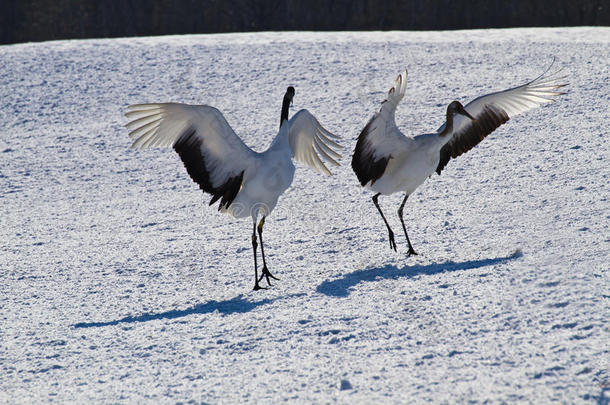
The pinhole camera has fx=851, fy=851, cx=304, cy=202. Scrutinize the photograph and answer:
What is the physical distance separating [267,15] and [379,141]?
56.7 ft

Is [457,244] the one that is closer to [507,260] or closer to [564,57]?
[507,260]

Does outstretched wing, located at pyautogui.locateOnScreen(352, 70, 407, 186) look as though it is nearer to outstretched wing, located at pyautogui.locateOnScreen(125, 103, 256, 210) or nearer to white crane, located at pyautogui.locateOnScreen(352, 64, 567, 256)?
white crane, located at pyautogui.locateOnScreen(352, 64, 567, 256)

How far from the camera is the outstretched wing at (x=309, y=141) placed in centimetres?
709

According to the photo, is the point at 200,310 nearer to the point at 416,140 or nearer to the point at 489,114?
the point at 416,140

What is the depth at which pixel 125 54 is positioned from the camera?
46.9ft

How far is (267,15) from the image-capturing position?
23.1 metres

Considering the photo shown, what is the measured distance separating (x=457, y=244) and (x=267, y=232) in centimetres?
198

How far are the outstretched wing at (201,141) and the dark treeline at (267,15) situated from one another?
667 inches

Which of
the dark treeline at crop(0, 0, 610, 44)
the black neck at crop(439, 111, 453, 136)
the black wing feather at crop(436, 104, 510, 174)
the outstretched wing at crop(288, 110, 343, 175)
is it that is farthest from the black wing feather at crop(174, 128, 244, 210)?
the dark treeline at crop(0, 0, 610, 44)

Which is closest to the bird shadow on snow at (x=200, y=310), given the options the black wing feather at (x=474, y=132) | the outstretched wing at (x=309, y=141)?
the outstretched wing at (x=309, y=141)

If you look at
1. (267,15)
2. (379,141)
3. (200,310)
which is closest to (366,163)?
(379,141)

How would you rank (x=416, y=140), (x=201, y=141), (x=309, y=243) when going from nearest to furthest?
(x=201, y=141) < (x=416, y=140) < (x=309, y=243)

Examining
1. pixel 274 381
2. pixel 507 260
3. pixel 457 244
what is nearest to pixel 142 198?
pixel 457 244

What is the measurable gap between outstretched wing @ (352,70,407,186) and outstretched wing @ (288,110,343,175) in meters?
0.44
